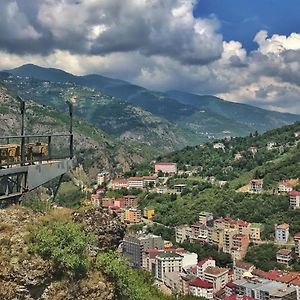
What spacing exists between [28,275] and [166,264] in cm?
6021

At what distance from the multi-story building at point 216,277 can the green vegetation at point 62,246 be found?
54.4 meters

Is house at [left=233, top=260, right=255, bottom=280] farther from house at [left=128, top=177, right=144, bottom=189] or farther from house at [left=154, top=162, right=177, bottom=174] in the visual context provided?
house at [left=154, top=162, right=177, bottom=174]

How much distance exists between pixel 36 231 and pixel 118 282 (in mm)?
1594

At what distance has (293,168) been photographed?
343 ft

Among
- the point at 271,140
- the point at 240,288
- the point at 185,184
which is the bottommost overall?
the point at 240,288

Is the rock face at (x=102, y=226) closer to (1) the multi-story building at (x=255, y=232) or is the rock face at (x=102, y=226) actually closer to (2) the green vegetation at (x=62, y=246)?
(2) the green vegetation at (x=62, y=246)

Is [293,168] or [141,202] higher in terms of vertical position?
[293,168]

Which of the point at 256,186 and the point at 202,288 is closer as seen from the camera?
the point at 202,288

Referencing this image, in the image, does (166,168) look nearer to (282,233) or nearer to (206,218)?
(206,218)

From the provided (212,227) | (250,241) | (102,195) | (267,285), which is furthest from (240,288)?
(102,195)

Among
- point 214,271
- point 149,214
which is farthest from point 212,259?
point 149,214

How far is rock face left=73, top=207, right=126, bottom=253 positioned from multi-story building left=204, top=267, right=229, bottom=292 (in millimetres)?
53037

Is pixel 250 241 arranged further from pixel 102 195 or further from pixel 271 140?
pixel 271 140

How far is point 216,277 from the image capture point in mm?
60844
